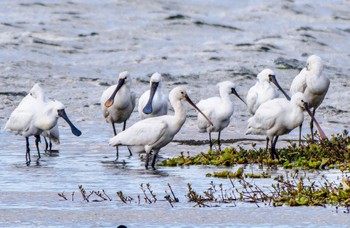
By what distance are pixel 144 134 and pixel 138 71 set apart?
49.4 feet

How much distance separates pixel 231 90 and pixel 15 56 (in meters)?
13.9

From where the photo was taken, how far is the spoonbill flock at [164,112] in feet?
46.1

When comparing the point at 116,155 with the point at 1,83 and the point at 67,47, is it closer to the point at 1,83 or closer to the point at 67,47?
the point at 1,83

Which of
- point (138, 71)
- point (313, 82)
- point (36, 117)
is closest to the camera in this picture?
point (36, 117)

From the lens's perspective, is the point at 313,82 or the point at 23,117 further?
the point at 313,82

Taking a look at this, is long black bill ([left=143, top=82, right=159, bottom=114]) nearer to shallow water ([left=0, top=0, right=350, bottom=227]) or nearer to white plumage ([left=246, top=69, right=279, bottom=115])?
shallow water ([left=0, top=0, right=350, bottom=227])

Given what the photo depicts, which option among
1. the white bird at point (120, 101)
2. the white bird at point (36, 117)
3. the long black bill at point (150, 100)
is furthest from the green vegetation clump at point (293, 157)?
the white bird at point (120, 101)

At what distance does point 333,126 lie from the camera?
65.7 feet

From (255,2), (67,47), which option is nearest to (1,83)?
(67,47)

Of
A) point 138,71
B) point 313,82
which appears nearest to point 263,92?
point 313,82

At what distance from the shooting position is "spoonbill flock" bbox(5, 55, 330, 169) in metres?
14.1

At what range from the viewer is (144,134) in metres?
14.0

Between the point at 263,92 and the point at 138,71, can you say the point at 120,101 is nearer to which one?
the point at 263,92

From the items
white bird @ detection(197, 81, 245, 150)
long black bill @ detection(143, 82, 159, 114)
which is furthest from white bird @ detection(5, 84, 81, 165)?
white bird @ detection(197, 81, 245, 150)
